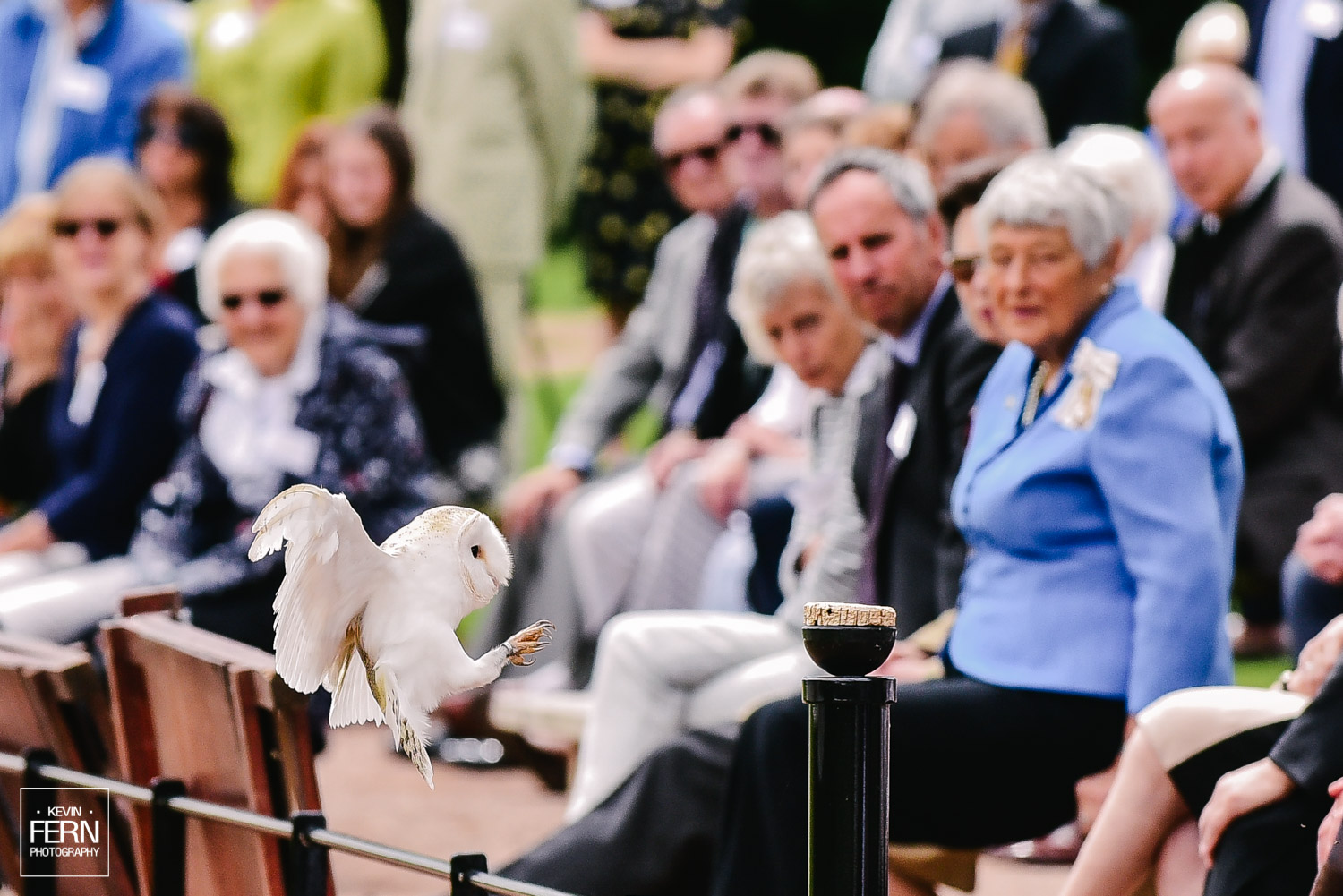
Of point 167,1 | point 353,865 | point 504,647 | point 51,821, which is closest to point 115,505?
point 353,865

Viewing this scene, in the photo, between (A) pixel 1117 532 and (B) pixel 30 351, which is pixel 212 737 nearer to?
(A) pixel 1117 532

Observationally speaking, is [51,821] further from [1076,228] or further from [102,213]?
[102,213]

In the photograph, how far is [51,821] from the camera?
2.94m

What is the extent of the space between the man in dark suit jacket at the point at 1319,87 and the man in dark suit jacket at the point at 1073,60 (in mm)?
508

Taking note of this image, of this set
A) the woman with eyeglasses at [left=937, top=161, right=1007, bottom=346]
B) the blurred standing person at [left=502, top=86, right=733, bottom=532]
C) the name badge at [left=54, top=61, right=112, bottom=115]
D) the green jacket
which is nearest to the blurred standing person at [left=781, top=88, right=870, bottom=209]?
the blurred standing person at [left=502, top=86, right=733, bottom=532]

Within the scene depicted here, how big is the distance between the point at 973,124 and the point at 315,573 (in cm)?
299

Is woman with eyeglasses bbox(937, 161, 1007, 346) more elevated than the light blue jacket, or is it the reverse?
woman with eyeglasses bbox(937, 161, 1007, 346)

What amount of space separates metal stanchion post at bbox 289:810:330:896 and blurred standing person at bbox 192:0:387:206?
5.82 meters

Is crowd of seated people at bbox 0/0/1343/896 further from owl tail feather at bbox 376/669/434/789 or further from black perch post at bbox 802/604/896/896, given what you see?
owl tail feather at bbox 376/669/434/789

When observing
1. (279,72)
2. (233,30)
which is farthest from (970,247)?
(233,30)

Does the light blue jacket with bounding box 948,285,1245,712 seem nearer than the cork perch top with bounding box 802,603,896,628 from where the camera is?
No

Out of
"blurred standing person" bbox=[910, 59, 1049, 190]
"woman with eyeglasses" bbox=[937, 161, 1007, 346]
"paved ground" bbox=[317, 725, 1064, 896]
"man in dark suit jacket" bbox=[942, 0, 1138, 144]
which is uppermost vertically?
"man in dark suit jacket" bbox=[942, 0, 1138, 144]

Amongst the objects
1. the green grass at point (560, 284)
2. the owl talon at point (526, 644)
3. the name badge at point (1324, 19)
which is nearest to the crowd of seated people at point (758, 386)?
the name badge at point (1324, 19)

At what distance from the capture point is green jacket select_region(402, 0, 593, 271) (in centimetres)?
777
